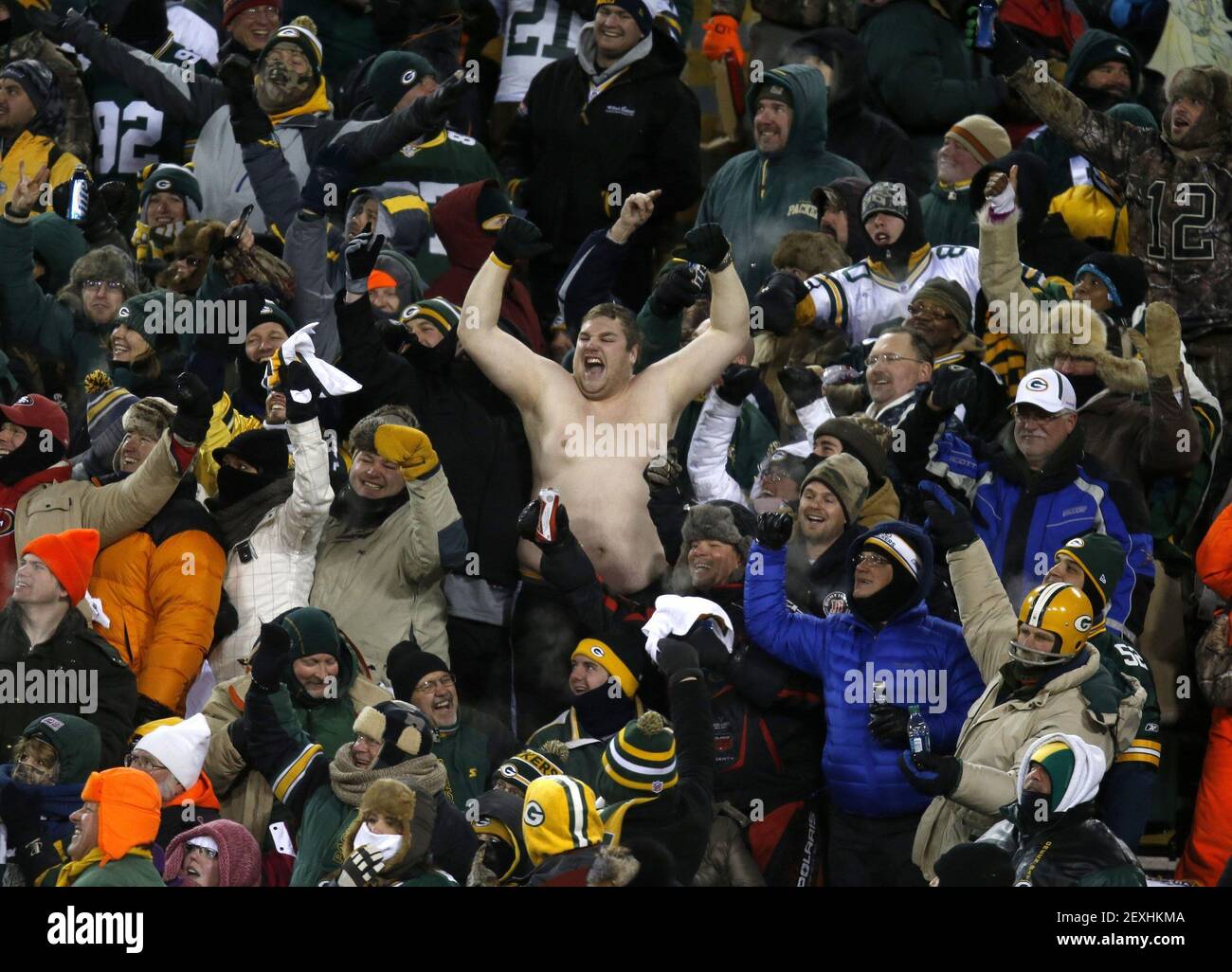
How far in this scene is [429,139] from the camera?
1301cm

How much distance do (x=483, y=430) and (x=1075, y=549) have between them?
2.69m

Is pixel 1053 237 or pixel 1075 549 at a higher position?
pixel 1053 237

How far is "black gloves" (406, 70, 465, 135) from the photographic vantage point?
1215 cm

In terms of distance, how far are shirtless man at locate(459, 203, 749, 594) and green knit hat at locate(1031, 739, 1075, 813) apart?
2.46 m

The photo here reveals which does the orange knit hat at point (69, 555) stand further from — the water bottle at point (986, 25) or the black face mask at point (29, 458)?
the water bottle at point (986, 25)

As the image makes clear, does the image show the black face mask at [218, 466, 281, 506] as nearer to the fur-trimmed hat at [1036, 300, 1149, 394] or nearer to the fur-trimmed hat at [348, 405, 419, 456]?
the fur-trimmed hat at [348, 405, 419, 456]

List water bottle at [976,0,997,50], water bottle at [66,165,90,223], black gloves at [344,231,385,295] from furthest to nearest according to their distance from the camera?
water bottle at [66,165,90,223] → water bottle at [976,0,997,50] → black gloves at [344,231,385,295]

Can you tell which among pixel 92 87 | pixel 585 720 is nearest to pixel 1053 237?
pixel 585 720

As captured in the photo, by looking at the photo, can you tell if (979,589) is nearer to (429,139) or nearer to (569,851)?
(569,851)

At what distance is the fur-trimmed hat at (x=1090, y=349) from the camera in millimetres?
10977

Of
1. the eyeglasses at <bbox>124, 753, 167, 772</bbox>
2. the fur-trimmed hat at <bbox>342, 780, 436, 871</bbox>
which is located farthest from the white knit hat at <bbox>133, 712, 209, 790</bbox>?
the fur-trimmed hat at <bbox>342, 780, 436, 871</bbox>

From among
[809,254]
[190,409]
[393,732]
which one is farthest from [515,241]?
[393,732]

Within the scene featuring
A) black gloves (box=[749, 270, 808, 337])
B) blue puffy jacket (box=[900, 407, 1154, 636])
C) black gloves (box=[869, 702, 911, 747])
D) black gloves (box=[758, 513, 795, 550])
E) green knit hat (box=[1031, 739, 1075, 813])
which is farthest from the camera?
black gloves (box=[749, 270, 808, 337])

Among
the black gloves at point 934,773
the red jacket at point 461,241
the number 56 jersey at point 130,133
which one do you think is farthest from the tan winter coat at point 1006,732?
the number 56 jersey at point 130,133
